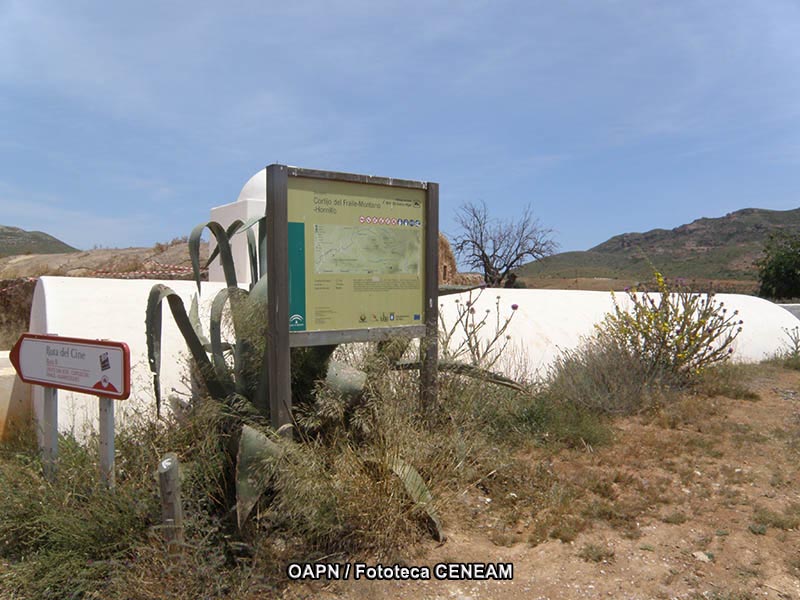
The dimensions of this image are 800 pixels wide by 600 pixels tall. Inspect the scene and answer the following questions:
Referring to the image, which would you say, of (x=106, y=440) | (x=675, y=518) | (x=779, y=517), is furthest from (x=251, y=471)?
(x=779, y=517)

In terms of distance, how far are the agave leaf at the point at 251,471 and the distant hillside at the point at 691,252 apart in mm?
40782

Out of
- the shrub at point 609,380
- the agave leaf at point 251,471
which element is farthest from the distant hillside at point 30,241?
the agave leaf at point 251,471

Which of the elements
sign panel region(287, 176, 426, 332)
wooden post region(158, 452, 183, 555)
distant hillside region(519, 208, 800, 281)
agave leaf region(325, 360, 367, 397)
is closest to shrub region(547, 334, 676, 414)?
sign panel region(287, 176, 426, 332)

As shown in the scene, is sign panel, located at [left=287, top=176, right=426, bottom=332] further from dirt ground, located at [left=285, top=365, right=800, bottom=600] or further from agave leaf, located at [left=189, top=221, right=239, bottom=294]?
dirt ground, located at [left=285, top=365, right=800, bottom=600]

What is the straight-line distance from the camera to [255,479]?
325 centimetres

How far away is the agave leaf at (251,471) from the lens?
10.5 ft

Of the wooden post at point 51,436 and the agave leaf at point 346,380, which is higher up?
the agave leaf at point 346,380

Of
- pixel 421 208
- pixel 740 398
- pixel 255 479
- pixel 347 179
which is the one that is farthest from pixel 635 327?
pixel 255 479

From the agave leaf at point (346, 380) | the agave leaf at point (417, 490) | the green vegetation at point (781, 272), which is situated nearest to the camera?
the agave leaf at point (417, 490)

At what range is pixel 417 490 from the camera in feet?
11.4

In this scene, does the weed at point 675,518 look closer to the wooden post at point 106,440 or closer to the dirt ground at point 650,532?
the dirt ground at point 650,532

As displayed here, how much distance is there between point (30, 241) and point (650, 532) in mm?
49939

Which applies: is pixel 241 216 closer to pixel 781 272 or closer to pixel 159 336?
pixel 159 336

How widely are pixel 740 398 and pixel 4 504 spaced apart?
6.60 metres
